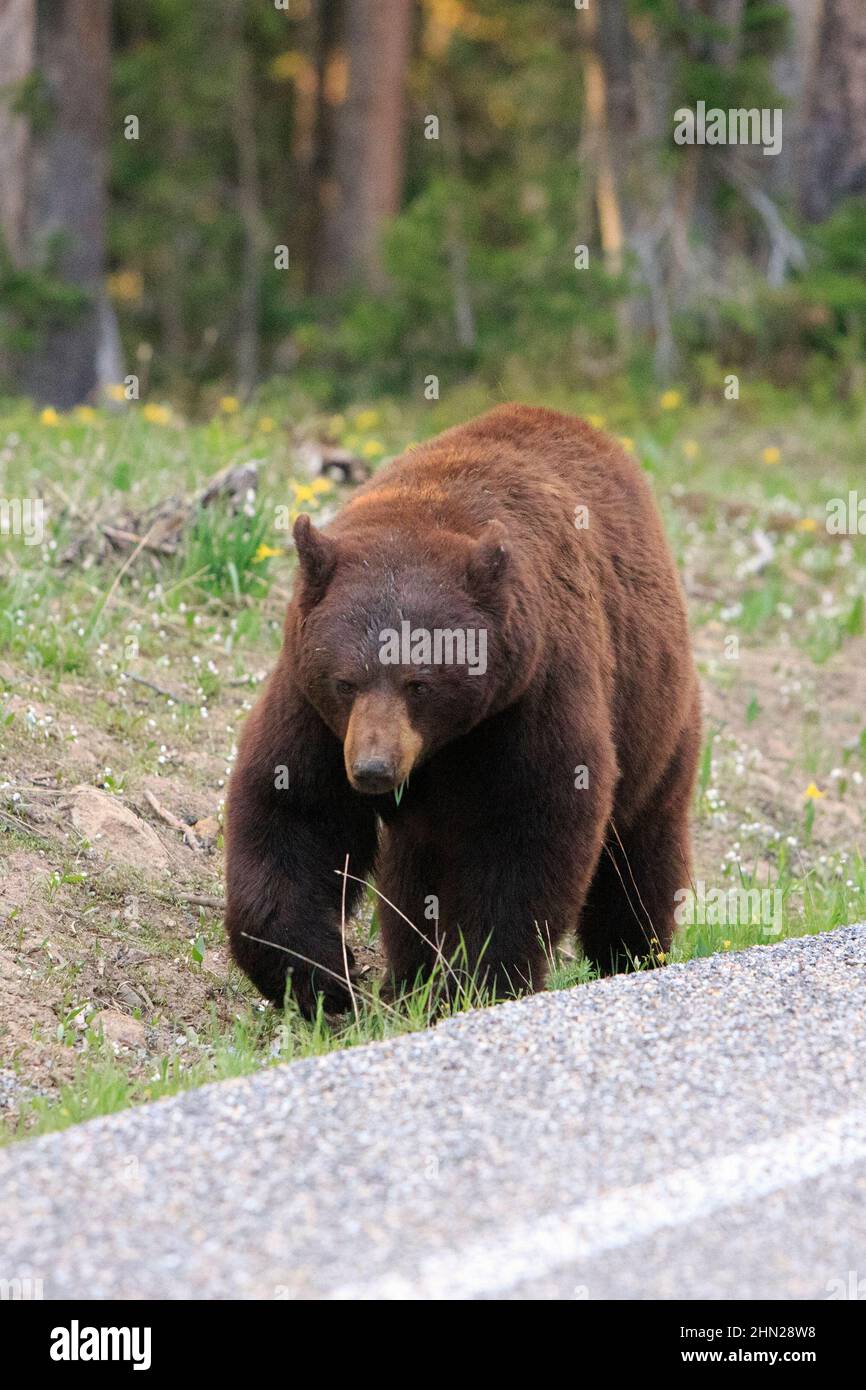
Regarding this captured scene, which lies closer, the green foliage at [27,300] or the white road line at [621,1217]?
the white road line at [621,1217]

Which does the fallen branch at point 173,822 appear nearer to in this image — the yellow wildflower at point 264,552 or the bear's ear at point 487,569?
the yellow wildflower at point 264,552

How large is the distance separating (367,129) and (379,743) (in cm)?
1611

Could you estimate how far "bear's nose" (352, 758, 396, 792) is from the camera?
4.68 m

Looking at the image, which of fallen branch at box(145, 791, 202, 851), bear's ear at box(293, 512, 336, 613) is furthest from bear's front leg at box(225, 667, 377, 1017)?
fallen branch at box(145, 791, 202, 851)

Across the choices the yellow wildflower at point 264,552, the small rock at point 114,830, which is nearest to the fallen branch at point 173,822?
the small rock at point 114,830

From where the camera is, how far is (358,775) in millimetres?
4715

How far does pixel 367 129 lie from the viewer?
1962 cm

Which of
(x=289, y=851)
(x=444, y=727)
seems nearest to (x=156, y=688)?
(x=289, y=851)

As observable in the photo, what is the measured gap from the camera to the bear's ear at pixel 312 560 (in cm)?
501

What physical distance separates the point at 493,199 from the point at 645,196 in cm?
590

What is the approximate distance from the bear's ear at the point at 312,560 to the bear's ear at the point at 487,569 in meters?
0.39

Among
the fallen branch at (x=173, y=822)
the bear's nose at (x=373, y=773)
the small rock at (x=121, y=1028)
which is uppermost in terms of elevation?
the bear's nose at (x=373, y=773)
